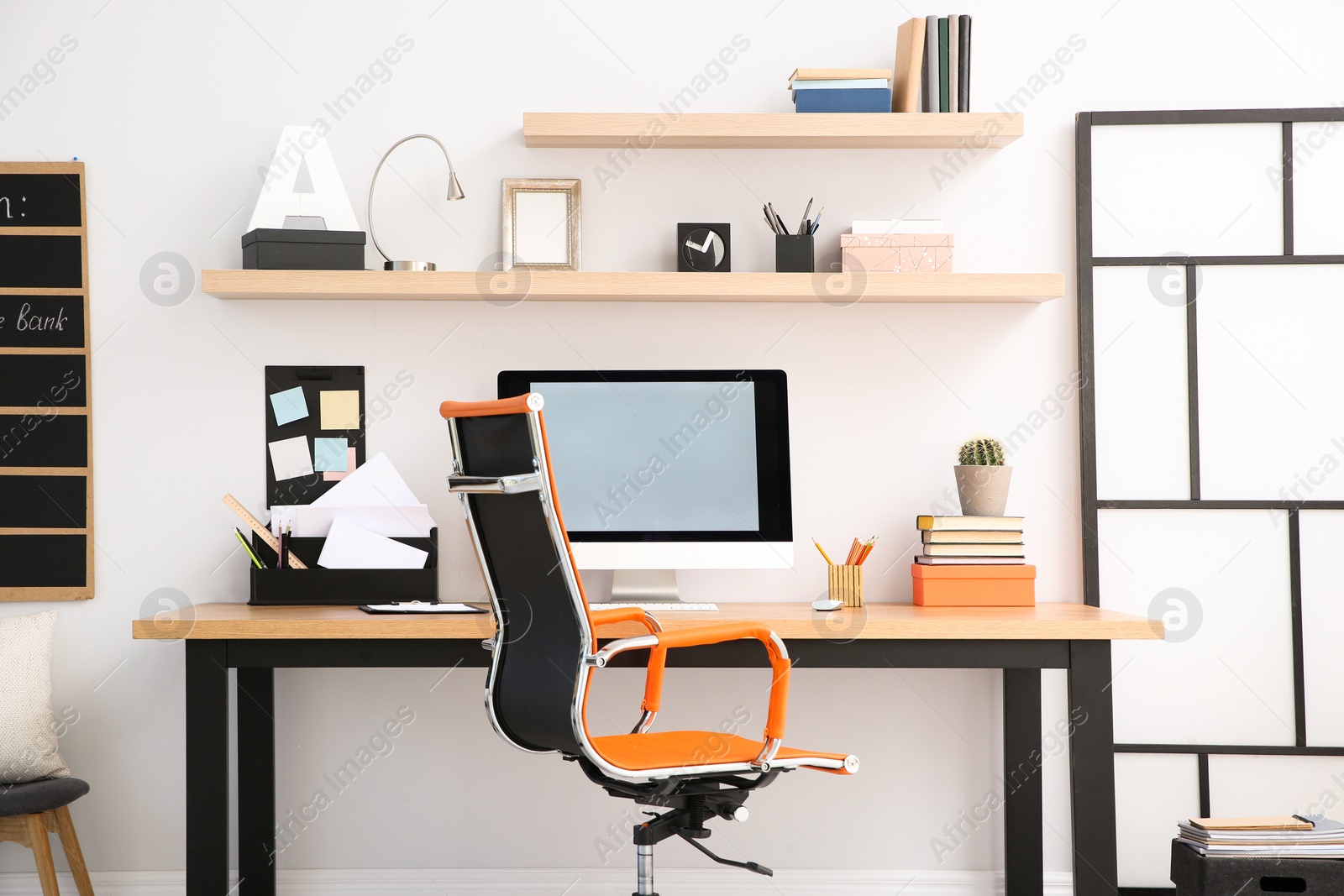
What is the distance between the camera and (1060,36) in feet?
9.14

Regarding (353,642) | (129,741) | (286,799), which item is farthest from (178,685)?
(353,642)

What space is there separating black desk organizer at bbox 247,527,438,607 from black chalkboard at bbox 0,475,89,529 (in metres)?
0.62

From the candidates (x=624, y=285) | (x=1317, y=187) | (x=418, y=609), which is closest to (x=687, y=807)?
(x=418, y=609)

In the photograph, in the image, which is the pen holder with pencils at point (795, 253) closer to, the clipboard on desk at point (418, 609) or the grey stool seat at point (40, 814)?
the clipboard on desk at point (418, 609)

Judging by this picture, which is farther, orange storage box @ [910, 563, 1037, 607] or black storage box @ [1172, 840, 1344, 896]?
orange storage box @ [910, 563, 1037, 607]

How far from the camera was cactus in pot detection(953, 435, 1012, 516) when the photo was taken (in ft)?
8.36

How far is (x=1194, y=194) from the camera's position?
108 inches

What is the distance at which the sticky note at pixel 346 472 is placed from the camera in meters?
2.74

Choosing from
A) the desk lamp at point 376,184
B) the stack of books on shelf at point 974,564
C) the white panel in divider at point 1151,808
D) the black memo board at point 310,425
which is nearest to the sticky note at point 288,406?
the black memo board at point 310,425

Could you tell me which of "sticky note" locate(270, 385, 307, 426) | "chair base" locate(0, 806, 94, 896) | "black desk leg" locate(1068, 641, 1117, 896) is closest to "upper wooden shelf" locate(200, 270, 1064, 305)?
"sticky note" locate(270, 385, 307, 426)

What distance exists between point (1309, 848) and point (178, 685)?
9.00ft

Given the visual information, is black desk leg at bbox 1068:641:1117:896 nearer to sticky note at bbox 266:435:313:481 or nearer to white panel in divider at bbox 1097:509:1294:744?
white panel in divider at bbox 1097:509:1294:744

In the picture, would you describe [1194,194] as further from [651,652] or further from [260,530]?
[260,530]

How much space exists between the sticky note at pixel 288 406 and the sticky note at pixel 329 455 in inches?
3.2
